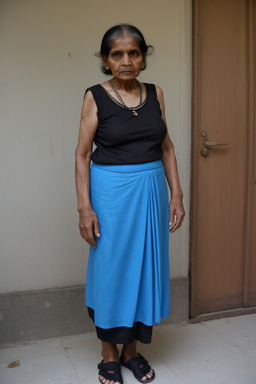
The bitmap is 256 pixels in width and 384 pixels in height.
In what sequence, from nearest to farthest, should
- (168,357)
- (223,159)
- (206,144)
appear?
(168,357), (206,144), (223,159)

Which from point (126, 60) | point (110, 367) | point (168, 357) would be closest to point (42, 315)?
point (110, 367)

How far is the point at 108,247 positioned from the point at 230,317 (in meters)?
1.67

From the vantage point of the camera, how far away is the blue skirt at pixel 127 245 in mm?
2650

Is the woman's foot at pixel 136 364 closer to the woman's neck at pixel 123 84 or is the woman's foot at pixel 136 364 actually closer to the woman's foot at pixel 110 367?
the woman's foot at pixel 110 367

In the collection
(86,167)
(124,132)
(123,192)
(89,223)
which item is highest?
(124,132)

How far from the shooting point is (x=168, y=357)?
3.22 metres

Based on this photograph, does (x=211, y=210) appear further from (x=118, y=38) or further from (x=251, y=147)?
(x=118, y=38)

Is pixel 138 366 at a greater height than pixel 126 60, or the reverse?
pixel 126 60

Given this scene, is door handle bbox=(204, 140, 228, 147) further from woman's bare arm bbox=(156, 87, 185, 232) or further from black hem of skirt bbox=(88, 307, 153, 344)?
black hem of skirt bbox=(88, 307, 153, 344)

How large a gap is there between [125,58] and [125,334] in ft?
4.83

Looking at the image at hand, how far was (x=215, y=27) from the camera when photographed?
3637 mm

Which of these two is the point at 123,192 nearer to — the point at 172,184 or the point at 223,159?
the point at 172,184

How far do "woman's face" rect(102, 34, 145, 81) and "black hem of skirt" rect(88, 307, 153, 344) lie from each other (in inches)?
53.2

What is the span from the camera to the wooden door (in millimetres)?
3650
